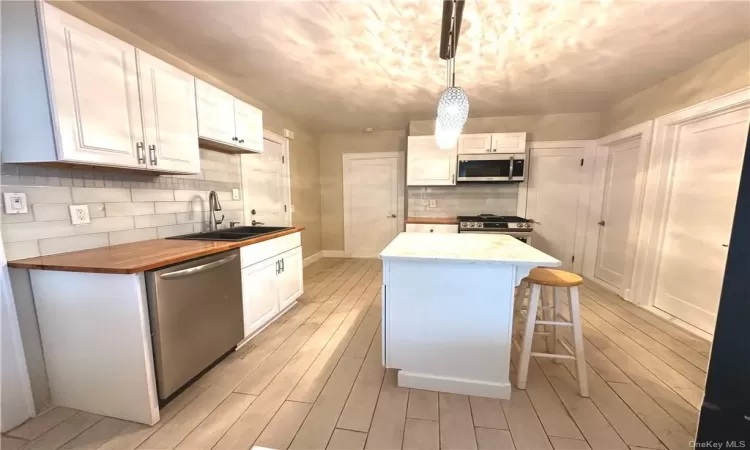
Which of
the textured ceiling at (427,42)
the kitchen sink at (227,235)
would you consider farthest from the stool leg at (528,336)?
the kitchen sink at (227,235)

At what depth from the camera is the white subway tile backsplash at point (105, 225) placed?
1.66 meters

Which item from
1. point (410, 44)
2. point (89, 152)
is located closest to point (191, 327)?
point (89, 152)

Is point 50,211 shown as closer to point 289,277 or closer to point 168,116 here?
point 168,116

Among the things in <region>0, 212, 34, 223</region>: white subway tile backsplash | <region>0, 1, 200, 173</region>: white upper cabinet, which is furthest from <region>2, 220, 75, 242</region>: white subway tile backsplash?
<region>0, 1, 200, 173</region>: white upper cabinet

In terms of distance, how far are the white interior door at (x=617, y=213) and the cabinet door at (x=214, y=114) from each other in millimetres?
4206

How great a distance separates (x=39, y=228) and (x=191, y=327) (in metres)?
0.93

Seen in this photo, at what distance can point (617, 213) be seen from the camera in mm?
3365

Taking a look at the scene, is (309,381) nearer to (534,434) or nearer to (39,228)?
(534,434)

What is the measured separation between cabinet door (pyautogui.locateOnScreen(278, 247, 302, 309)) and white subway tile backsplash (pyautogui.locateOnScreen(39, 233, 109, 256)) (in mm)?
1210

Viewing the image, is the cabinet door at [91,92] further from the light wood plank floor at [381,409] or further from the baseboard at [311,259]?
the baseboard at [311,259]

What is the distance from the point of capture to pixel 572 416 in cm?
149

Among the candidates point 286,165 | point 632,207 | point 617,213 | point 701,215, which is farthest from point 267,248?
point 617,213

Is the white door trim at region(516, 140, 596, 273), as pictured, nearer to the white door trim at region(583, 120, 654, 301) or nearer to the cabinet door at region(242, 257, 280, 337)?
the white door trim at region(583, 120, 654, 301)

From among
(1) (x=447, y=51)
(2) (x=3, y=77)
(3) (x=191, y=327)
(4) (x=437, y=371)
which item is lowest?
(4) (x=437, y=371)
